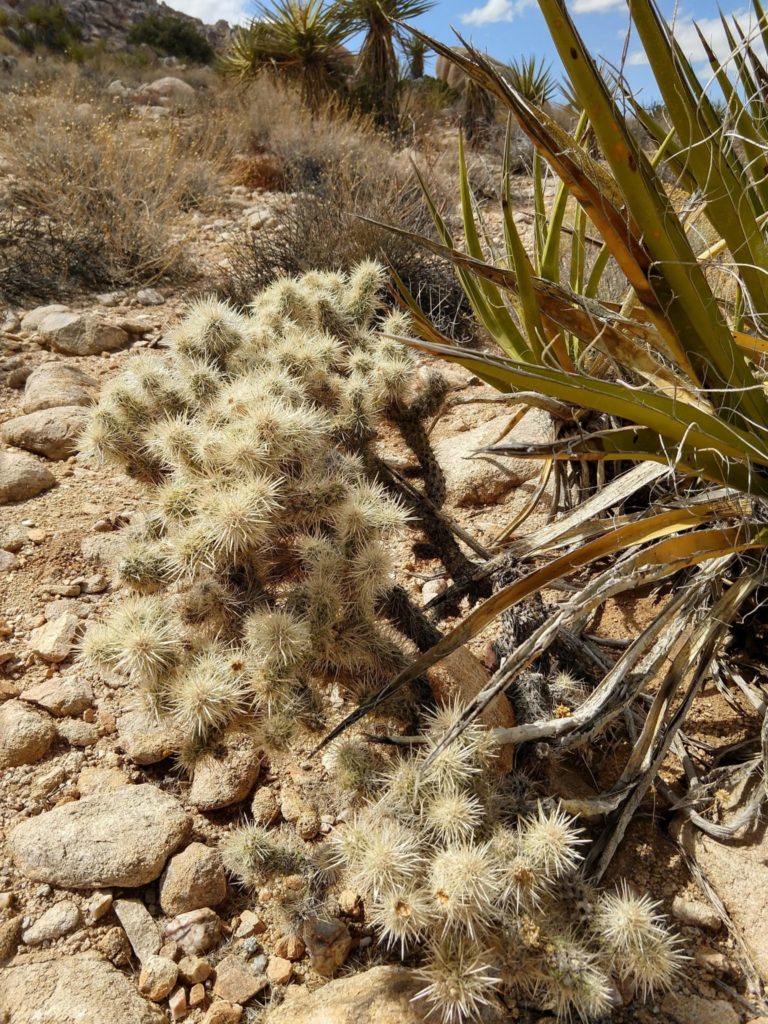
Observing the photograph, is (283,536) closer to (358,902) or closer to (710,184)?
(358,902)

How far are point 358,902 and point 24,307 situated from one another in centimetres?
448

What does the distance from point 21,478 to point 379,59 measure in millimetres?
9911

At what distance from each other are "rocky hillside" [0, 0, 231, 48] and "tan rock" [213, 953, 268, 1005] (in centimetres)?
2288

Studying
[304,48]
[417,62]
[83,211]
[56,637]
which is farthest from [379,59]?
[56,637]

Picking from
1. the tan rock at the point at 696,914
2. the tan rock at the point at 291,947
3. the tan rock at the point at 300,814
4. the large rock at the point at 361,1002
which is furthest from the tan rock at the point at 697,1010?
the tan rock at the point at 300,814

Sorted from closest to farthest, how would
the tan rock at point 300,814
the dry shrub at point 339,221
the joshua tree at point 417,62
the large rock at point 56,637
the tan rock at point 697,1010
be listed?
1. the tan rock at point 697,1010
2. the tan rock at point 300,814
3. the large rock at point 56,637
4. the dry shrub at point 339,221
5. the joshua tree at point 417,62

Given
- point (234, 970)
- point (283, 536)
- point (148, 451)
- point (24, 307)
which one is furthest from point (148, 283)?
point (234, 970)

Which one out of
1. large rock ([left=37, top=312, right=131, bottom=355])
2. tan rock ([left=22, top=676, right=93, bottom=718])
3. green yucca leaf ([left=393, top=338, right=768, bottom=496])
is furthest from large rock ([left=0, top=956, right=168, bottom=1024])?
large rock ([left=37, top=312, right=131, bottom=355])

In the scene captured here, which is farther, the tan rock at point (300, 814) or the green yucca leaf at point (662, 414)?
the tan rock at point (300, 814)

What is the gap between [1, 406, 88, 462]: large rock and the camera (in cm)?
338

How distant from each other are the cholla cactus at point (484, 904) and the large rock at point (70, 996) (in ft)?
1.92

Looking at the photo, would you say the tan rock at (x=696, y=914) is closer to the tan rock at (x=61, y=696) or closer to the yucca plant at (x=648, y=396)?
the yucca plant at (x=648, y=396)

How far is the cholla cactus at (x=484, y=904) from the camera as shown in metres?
1.38

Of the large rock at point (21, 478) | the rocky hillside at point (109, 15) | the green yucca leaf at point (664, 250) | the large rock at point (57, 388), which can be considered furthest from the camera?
the rocky hillside at point (109, 15)
